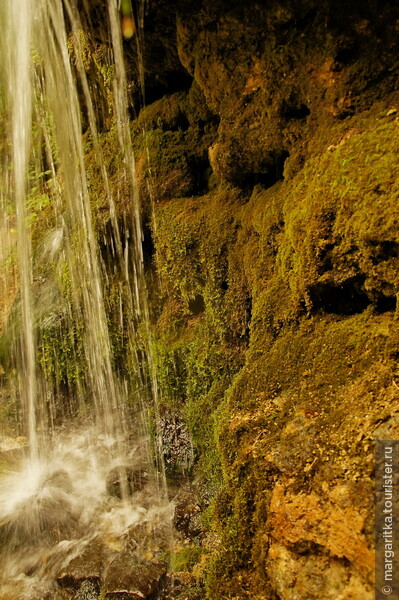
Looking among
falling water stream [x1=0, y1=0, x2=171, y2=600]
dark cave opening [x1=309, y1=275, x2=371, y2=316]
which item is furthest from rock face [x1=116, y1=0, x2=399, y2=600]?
falling water stream [x1=0, y1=0, x2=171, y2=600]

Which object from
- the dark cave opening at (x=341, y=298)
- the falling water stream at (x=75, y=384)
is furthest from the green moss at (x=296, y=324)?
the falling water stream at (x=75, y=384)

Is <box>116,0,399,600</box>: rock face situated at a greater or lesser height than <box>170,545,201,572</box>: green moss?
greater

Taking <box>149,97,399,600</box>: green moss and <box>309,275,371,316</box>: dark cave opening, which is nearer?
<box>149,97,399,600</box>: green moss

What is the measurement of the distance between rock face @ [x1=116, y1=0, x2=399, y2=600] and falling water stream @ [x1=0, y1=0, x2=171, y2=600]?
2.48 ft

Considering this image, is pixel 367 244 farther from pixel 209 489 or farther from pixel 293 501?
pixel 209 489

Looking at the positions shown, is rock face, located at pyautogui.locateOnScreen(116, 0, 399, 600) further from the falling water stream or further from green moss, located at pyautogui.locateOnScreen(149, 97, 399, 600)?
the falling water stream

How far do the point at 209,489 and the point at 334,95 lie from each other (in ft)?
13.7

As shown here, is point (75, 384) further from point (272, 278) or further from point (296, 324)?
point (296, 324)

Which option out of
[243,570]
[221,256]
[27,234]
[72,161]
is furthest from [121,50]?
[243,570]

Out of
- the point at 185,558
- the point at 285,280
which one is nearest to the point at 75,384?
the point at 185,558

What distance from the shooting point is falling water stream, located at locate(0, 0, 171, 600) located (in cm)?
430

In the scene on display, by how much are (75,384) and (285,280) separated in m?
4.19

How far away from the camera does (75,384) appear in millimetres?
6191

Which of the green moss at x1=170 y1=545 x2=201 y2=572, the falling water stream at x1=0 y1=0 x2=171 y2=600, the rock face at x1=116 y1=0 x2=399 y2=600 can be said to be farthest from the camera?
the falling water stream at x1=0 y1=0 x2=171 y2=600
